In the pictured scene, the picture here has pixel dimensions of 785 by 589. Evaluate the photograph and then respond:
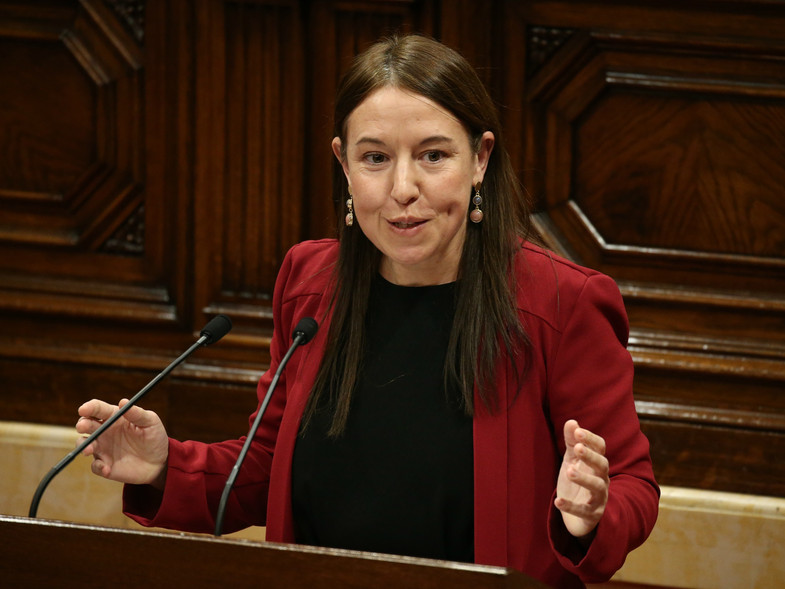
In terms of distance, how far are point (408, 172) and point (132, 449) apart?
62 cm

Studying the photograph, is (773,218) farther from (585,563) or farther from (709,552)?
(585,563)

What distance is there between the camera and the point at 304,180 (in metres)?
2.94

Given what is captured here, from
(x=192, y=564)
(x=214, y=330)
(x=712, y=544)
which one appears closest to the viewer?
(x=192, y=564)

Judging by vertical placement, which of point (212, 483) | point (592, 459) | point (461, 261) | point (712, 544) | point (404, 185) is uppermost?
point (404, 185)

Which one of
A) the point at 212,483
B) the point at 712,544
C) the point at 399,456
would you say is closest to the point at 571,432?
the point at 399,456

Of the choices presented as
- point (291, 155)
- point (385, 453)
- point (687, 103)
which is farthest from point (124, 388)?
point (687, 103)

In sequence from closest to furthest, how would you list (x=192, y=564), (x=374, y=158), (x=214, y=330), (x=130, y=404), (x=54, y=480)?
(x=192, y=564), (x=130, y=404), (x=214, y=330), (x=374, y=158), (x=54, y=480)

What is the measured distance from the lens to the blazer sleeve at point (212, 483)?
1.80m

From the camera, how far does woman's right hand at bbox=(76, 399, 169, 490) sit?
1.73 m

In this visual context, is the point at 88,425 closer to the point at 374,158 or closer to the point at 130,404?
the point at 130,404

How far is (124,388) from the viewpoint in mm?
3039

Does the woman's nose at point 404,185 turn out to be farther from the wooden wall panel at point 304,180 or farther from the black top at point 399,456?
the wooden wall panel at point 304,180

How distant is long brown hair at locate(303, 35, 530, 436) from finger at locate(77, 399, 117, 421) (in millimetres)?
331

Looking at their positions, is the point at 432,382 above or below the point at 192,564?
above
